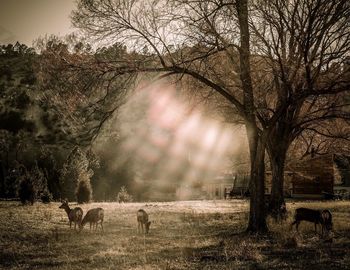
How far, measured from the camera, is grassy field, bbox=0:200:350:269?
364 inches

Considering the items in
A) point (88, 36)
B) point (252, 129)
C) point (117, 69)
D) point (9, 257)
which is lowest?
point (9, 257)

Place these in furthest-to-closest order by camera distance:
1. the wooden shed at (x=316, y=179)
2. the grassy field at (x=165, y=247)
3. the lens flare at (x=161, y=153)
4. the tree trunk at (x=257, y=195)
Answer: the lens flare at (x=161, y=153)
the wooden shed at (x=316, y=179)
the tree trunk at (x=257, y=195)
the grassy field at (x=165, y=247)

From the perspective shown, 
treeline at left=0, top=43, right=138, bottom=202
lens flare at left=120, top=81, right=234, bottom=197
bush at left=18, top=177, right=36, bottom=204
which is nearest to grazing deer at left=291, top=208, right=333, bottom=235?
bush at left=18, top=177, right=36, bottom=204

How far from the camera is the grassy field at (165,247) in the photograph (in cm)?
926

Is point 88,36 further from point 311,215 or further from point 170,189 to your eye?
point 170,189

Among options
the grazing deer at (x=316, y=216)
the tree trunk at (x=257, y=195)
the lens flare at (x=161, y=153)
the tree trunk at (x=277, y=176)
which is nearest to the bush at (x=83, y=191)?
the tree trunk at (x=277, y=176)

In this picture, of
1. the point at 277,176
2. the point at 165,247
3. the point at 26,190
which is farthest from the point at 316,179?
the point at 165,247

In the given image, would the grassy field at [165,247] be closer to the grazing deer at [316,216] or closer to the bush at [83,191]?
the grazing deer at [316,216]

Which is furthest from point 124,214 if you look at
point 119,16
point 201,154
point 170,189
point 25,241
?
point 201,154

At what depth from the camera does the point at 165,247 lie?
37.8ft

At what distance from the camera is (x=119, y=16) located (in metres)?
13.6

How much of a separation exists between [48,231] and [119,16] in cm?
726

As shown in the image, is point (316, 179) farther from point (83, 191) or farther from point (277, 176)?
point (277, 176)

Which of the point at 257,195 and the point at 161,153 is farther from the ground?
the point at 161,153
